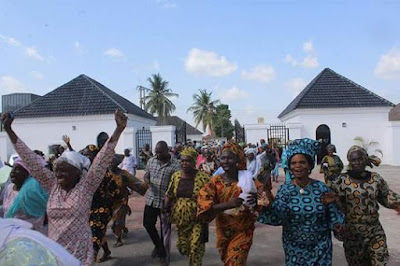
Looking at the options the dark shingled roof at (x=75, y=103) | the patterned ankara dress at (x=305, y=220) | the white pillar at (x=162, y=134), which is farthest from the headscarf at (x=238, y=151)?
the dark shingled roof at (x=75, y=103)

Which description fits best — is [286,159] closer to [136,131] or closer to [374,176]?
[374,176]

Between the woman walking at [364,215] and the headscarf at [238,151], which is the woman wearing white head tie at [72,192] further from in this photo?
the woman walking at [364,215]

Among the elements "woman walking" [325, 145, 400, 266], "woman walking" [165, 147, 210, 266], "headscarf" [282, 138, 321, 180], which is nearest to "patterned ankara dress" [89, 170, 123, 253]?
"woman walking" [165, 147, 210, 266]

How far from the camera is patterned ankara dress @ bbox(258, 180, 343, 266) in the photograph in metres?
3.56

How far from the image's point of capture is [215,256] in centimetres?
657

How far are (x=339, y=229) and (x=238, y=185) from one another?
105 centimetres

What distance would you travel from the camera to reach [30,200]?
3910 mm

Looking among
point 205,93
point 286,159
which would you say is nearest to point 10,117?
point 286,159

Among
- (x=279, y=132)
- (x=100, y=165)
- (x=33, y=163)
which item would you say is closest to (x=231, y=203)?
(x=100, y=165)

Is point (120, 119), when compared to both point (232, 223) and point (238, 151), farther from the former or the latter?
point (232, 223)

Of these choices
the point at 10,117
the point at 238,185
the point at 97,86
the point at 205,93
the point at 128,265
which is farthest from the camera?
the point at 205,93

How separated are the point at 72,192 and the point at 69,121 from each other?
23.4m

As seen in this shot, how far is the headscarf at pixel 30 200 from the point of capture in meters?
3.90

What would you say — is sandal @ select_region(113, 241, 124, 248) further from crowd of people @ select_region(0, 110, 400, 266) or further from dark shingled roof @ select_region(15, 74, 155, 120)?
dark shingled roof @ select_region(15, 74, 155, 120)
